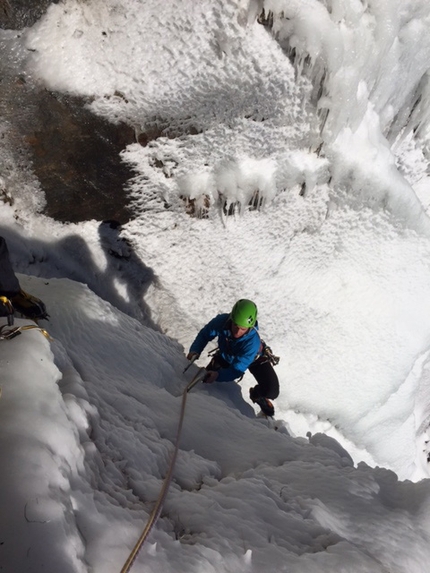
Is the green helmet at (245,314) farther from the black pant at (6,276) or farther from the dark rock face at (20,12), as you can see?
the dark rock face at (20,12)

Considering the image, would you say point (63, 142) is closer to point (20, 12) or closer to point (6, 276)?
point (20, 12)

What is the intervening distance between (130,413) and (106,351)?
0.76 metres

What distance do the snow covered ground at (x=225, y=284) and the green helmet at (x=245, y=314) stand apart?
1.94ft

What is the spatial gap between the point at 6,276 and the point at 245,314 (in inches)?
61.7

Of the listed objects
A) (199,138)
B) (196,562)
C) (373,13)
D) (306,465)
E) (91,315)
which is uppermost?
(373,13)

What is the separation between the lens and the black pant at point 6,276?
6.32 feet

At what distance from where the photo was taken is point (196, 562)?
1213 millimetres


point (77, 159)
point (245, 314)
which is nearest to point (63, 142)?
point (77, 159)

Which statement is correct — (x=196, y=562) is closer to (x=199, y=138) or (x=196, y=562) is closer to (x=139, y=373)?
(x=139, y=373)

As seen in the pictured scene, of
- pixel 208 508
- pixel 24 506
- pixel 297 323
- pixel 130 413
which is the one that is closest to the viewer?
pixel 24 506

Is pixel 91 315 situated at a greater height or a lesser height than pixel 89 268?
greater

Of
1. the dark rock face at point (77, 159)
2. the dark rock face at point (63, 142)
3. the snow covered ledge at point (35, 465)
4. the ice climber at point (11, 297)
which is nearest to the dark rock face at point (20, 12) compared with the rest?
the dark rock face at point (63, 142)

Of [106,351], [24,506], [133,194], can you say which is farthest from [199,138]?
[24,506]

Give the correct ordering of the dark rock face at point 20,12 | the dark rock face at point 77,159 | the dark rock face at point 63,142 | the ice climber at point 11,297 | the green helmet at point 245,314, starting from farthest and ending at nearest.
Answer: the green helmet at point 245,314, the dark rock face at point 77,159, the dark rock face at point 63,142, the dark rock face at point 20,12, the ice climber at point 11,297
